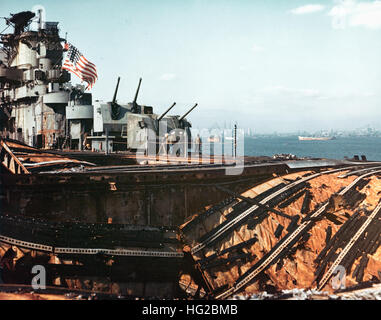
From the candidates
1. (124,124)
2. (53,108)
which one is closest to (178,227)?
(124,124)

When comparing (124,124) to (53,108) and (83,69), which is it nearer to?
(83,69)

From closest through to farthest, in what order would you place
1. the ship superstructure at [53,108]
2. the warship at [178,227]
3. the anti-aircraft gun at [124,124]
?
1. the warship at [178,227]
2. the anti-aircraft gun at [124,124]
3. the ship superstructure at [53,108]

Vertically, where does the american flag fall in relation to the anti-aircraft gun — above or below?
above

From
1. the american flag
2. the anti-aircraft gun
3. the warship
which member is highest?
the american flag

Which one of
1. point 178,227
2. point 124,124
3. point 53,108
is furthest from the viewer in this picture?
point 53,108

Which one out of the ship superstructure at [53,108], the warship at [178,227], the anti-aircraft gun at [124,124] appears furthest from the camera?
the ship superstructure at [53,108]

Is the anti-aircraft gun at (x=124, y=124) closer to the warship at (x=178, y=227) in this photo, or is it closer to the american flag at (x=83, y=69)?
the american flag at (x=83, y=69)

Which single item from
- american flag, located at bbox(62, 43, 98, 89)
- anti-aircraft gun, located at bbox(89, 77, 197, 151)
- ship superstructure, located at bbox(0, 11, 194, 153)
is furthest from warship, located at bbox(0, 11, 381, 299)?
american flag, located at bbox(62, 43, 98, 89)

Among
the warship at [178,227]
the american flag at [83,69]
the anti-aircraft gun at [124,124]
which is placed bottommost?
the warship at [178,227]

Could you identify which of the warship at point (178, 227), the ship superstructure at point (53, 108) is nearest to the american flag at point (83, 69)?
the ship superstructure at point (53, 108)

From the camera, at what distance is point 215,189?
1360 cm

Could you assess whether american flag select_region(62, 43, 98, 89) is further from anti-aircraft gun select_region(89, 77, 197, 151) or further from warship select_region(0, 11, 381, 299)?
warship select_region(0, 11, 381, 299)

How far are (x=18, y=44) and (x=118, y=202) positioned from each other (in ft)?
114

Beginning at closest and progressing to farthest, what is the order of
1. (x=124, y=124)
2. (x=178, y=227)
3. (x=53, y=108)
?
(x=178, y=227) → (x=124, y=124) → (x=53, y=108)
